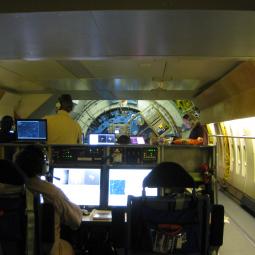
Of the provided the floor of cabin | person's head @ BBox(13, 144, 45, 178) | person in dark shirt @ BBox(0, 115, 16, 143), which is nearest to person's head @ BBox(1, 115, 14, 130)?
person in dark shirt @ BBox(0, 115, 16, 143)

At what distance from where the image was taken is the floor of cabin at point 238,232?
349cm

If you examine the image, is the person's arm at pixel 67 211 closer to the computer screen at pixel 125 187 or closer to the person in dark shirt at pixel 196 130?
the computer screen at pixel 125 187

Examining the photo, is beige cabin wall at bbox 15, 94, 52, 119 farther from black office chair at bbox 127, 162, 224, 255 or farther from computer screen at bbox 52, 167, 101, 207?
black office chair at bbox 127, 162, 224, 255

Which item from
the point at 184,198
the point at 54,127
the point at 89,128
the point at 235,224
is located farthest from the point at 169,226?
the point at 89,128

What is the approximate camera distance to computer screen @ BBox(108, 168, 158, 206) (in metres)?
2.68

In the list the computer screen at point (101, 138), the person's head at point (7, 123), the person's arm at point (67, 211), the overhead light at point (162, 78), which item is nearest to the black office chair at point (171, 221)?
the person's arm at point (67, 211)

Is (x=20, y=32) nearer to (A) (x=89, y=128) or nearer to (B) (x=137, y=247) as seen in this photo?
(B) (x=137, y=247)

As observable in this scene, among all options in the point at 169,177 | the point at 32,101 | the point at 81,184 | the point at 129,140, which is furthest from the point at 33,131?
the point at 32,101

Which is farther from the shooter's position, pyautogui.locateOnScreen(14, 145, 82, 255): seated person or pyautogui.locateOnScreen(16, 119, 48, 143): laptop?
pyautogui.locateOnScreen(16, 119, 48, 143): laptop

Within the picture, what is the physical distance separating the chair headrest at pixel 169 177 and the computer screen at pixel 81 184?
1.09 metres

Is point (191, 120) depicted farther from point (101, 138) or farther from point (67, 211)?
point (67, 211)

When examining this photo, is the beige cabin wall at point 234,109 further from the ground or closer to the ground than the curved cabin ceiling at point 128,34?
closer to the ground

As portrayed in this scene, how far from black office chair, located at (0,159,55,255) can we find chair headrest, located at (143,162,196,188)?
0.82 m

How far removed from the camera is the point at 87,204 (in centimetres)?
270
